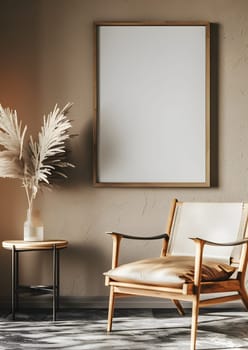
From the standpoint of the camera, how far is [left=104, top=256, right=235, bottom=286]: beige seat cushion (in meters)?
3.27

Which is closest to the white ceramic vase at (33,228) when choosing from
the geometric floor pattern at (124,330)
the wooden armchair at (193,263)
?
the geometric floor pattern at (124,330)

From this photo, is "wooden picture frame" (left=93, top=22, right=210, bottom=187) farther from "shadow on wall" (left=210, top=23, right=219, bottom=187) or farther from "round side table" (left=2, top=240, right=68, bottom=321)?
"round side table" (left=2, top=240, right=68, bottom=321)

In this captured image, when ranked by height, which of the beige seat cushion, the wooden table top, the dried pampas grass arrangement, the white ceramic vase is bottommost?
the beige seat cushion

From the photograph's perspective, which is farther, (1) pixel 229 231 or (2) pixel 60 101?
(2) pixel 60 101

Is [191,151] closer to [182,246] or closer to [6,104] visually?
[182,246]

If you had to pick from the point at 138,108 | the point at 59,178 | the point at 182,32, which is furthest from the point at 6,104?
the point at 182,32

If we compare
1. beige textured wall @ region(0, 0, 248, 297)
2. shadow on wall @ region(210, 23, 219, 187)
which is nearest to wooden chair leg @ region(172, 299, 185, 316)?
beige textured wall @ region(0, 0, 248, 297)

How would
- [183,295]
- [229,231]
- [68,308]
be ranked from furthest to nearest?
[68,308], [229,231], [183,295]

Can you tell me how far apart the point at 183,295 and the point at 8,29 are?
2394 mm

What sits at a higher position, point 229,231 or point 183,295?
point 229,231

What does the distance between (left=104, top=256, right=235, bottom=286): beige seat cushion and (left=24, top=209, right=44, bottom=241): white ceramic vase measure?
0.80m

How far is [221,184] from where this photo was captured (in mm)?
4457

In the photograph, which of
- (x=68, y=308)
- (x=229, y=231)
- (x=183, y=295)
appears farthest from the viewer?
(x=68, y=308)

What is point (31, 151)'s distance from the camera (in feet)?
14.2
